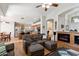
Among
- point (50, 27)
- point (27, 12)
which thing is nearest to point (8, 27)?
point (27, 12)

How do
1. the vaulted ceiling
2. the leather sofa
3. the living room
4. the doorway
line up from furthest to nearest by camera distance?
the leather sofa
the doorway
the living room
the vaulted ceiling

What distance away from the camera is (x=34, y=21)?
2.35 meters

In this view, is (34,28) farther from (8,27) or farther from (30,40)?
(8,27)

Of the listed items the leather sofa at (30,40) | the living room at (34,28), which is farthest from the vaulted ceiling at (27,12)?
the leather sofa at (30,40)

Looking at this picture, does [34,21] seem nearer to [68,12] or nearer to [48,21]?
[48,21]

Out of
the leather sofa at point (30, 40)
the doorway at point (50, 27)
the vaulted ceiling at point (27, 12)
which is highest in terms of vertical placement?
the vaulted ceiling at point (27, 12)

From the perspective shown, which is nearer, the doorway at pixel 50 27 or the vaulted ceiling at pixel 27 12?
the vaulted ceiling at pixel 27 12

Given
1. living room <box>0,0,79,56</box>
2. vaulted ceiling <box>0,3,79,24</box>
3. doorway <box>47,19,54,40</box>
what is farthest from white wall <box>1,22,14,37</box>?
doorway <box>47,19,54,40</box>

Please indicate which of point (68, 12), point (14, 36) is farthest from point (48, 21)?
point (14, 36)

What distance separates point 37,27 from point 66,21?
835mm

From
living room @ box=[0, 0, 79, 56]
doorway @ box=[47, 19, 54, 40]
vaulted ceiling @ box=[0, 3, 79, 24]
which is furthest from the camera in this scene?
doorway @ box=[47, 19, 54, 40]

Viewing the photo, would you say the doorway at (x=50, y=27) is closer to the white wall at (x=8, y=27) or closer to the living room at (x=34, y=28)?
the living room at (x=34, y=28)

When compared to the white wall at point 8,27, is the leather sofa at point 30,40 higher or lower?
lower

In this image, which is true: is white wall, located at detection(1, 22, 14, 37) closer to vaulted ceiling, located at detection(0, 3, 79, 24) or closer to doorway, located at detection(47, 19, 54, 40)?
vaulted ceiling, located at detection(0, 3, 79, 24)
